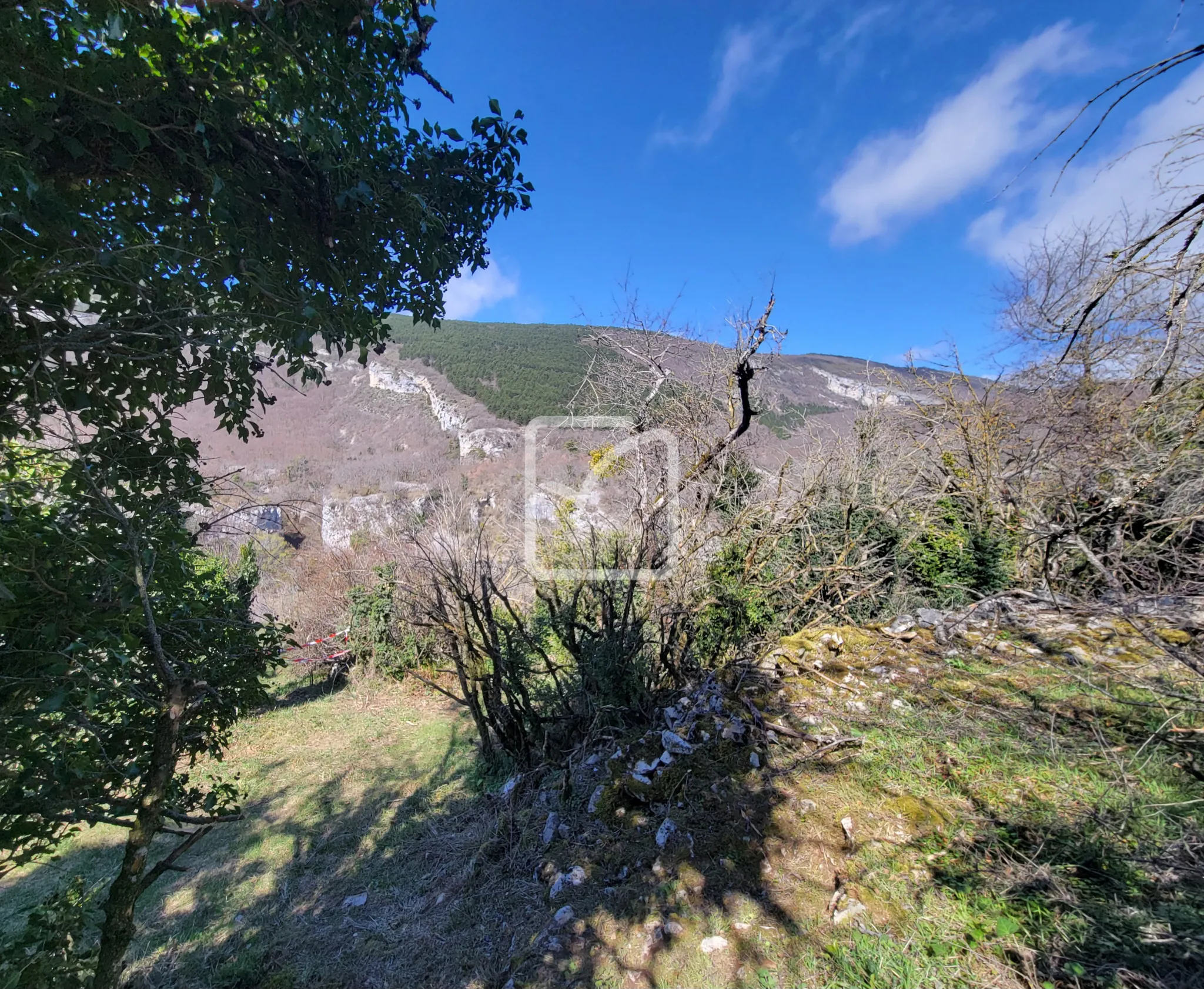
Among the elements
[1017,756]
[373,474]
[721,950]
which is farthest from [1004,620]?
[373,474]

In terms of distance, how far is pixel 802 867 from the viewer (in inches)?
98.1

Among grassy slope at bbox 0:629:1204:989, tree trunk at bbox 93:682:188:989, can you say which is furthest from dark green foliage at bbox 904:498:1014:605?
tree trunk at bbox 93:682:188:989

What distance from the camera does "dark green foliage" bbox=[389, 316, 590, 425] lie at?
30672mm

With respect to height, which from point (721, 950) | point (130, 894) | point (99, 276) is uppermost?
point (99, 276)

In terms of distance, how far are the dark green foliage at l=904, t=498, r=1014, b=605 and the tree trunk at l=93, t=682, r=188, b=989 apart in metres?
7.26

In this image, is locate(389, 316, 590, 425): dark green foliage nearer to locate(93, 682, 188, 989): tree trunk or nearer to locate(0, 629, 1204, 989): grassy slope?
locate(0, 629, 1204, 989): grassy slope

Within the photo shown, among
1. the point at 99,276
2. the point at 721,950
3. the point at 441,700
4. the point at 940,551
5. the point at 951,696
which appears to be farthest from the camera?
the point at 441,700

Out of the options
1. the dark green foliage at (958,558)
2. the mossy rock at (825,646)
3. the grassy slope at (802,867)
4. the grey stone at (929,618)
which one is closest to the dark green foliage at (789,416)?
the dark green foliage at (958,558)

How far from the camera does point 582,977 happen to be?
2295 millimetres

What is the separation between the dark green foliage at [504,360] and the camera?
3067 centimetres

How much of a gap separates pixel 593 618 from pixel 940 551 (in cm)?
519

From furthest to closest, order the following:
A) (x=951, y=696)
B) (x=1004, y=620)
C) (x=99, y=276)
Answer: (x=1004, y=620) → (x=951, y=696) → (x=99, y=276)

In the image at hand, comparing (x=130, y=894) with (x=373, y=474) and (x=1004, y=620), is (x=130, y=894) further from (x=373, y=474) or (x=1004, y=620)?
(x=373, y=474)

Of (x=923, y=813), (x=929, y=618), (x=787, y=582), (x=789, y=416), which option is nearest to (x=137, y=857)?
(x=923, y=813)
